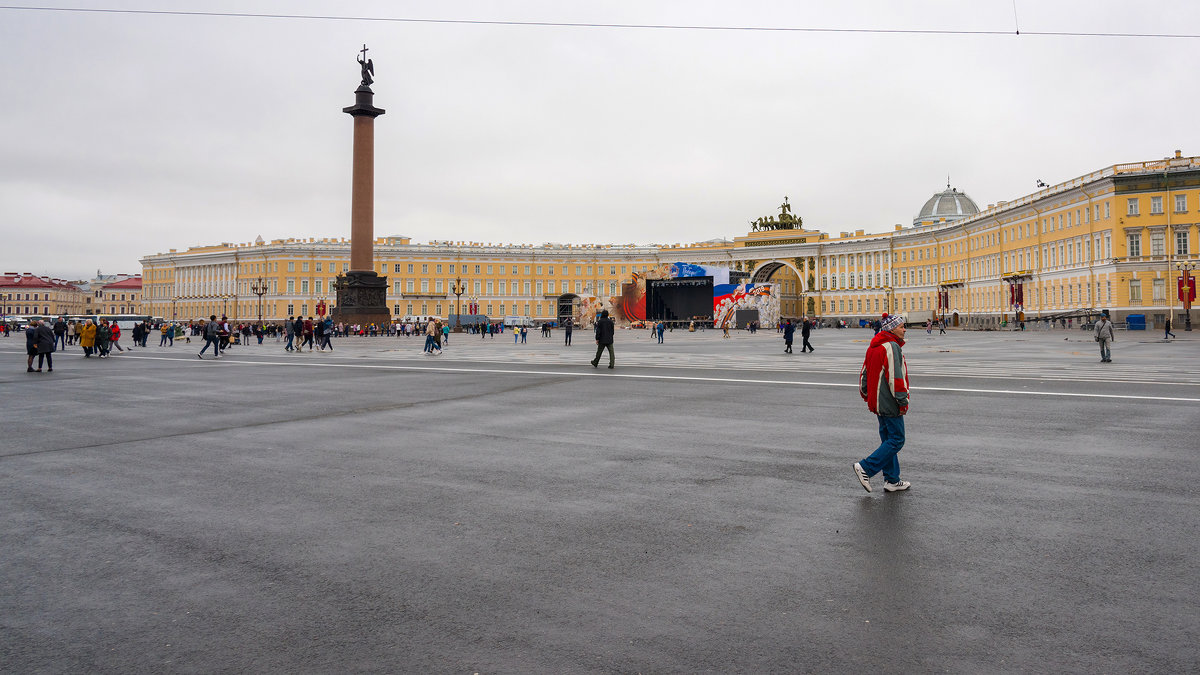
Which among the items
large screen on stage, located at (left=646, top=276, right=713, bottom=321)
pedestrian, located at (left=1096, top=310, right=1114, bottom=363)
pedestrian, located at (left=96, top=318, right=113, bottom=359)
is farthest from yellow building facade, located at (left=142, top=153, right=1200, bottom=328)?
pedestrian, located at (left=96, top=318, right=113, bottom=359)

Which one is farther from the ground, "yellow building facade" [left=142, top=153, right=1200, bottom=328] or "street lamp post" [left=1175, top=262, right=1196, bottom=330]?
"yellow building facade" [left=142, top=153, right=1200, bottom=328]

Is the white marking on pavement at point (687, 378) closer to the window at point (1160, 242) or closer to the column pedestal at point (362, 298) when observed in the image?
the column pedestal at point (362, 298)

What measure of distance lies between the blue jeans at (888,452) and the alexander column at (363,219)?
48.6 m

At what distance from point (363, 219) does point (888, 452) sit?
165 feet

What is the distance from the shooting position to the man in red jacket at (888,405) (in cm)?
629

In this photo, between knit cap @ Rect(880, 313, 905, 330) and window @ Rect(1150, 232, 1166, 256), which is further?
window @ Rect(1150, 232, 1166, 256)

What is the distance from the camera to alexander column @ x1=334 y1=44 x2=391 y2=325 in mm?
51406

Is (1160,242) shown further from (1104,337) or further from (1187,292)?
(1104,337)

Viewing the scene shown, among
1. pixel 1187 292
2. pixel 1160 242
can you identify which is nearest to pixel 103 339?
pixel 1187 292

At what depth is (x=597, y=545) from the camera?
16.1 feet

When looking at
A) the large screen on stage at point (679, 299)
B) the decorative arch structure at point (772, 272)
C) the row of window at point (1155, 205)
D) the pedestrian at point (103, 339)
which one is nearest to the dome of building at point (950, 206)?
the decorative arch structure at point (772, 272)

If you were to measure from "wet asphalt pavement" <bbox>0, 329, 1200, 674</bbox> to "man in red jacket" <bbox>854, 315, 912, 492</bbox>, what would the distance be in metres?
0.16

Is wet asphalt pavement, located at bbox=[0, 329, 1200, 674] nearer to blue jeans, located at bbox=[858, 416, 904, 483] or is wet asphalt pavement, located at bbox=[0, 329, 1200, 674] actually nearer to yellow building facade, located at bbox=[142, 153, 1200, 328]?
blue jeans, located at bbox=[858, 416, 904, 483]

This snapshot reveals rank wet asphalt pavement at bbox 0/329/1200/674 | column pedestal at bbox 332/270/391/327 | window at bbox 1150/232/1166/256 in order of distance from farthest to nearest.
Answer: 1. window at bbox 1150/232/1166/256
2. column pedestal at bbox 332/270/391/327
3. wet asphalt pavement at bbox 0/329/1200/674
